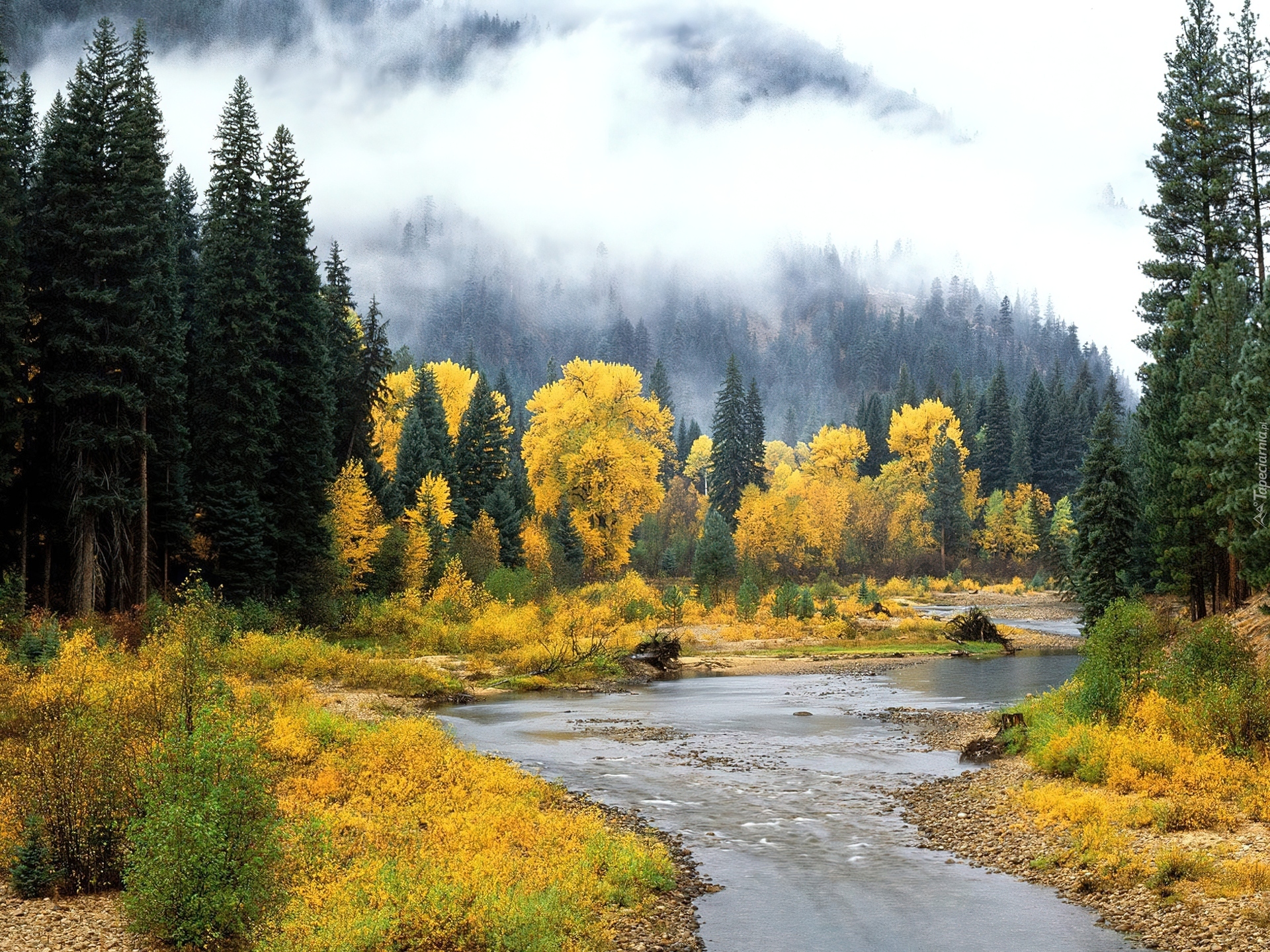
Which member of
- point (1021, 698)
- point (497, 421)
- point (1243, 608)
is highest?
point (497, 421)

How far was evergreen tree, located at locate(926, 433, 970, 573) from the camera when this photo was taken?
9912 centimetres

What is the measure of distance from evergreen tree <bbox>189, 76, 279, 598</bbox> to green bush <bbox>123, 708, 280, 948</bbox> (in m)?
28.0

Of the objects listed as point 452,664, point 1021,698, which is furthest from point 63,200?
point 1021,698

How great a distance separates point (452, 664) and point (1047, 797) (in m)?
26.6

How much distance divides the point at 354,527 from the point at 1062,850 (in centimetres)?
3624

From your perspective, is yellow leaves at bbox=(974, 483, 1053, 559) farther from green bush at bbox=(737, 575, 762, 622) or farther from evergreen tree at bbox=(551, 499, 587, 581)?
evergreen tree at bbox=(551, 499, 587, 581)

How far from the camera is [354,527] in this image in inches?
1827

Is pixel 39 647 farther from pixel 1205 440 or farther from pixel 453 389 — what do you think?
pixel 453 389

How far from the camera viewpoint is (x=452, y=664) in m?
40.5

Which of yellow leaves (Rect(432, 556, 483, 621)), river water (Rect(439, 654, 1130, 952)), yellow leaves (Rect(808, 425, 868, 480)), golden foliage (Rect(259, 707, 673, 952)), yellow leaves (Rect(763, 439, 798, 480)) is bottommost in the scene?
river water (Rect(439, 654, 1130, 952))

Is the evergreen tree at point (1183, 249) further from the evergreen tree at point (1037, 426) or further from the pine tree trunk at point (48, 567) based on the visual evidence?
the evergreen tree at point (1037, 426)

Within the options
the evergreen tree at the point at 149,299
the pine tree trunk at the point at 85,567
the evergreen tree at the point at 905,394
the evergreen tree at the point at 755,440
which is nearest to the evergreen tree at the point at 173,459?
the evergreen tree at the point at 149,299

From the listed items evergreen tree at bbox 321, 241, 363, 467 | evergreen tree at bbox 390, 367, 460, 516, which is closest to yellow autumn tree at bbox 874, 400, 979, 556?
evergreen tree at bbox 390, 367, 460, 516

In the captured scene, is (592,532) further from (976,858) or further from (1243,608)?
(976,858)
